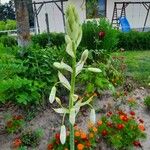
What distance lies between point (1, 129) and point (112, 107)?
1735 mm

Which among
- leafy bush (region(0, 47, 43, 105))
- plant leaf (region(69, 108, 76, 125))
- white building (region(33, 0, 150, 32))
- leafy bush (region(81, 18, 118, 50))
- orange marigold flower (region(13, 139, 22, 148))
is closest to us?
plant leaf (region(69, 108, 76, 125))

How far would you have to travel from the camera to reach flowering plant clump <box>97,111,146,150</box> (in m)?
5.13

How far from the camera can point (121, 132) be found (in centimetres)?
517

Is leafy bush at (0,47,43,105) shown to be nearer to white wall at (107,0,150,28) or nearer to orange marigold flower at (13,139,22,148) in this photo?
orange marigold flower at (13,139,22,148)

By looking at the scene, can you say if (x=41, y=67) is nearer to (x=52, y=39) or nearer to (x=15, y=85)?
(x=15, y=85)

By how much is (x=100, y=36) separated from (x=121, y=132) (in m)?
3.63

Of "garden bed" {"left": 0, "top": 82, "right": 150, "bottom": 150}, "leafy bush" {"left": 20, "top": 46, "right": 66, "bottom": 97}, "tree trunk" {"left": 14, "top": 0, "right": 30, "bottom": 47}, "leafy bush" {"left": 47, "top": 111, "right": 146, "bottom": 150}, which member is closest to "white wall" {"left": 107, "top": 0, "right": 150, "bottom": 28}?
"tree trunk" {"left": 14, "top": 0, "right": 30, "bottom": 47}

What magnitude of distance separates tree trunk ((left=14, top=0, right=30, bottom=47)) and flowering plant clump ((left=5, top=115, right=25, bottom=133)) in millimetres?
3493

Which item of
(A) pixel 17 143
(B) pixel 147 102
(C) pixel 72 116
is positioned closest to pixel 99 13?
(B) pixel 147 102

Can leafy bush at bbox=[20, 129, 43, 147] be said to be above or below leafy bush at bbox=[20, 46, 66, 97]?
below

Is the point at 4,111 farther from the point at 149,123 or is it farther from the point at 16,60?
the point at 149,123

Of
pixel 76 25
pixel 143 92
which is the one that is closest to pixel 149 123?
pixel 143 92

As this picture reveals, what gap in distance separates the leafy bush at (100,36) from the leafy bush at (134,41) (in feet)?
19.9

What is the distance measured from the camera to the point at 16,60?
6.04 m
